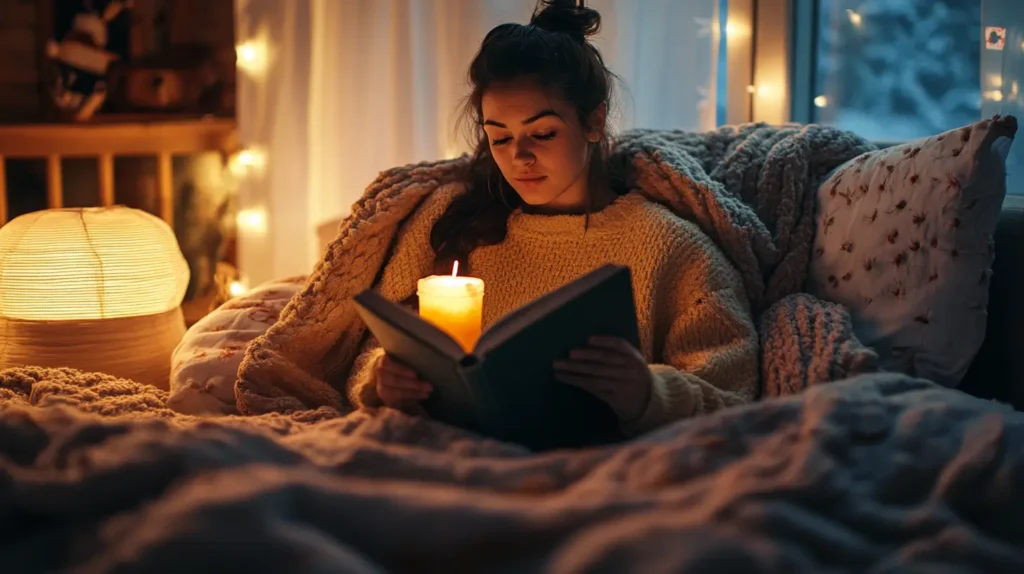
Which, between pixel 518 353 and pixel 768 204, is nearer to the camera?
pixel 518 353

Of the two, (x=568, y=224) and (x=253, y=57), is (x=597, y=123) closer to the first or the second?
(x=568, y=224)

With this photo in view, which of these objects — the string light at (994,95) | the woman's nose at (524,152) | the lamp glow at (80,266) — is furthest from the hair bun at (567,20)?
the lamp glow at (80,266)

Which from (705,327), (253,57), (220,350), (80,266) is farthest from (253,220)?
(705,327)

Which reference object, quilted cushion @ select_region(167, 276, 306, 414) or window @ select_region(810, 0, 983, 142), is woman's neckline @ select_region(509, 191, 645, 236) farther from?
window @ select_region(810, 0, 983, 142)

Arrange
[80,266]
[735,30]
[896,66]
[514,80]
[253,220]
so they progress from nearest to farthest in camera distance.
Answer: [514,80] → [80,266] → [896,66] → [735,30] → [253,220]

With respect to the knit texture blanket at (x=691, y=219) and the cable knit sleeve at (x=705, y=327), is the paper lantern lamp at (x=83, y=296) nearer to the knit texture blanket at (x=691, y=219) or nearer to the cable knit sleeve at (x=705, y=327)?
the knit texture blanket at (x=691, y=219)

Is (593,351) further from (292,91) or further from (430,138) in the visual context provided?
(292,91)

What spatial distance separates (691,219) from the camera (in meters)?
1.76

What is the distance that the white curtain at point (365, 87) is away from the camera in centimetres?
251

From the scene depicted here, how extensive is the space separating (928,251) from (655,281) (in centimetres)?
42

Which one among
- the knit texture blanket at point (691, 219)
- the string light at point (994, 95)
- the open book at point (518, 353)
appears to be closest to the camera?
the open book at point (518, 353)

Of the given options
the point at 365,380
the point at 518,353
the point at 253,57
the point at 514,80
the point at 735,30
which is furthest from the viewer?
the point at 253,57

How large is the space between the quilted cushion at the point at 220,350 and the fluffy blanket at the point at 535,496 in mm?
647

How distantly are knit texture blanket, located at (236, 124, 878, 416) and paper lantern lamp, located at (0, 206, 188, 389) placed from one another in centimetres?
44
